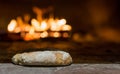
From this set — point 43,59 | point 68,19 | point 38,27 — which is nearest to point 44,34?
point 38,27

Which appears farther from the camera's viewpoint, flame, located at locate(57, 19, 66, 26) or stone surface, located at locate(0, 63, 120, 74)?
flame, located at locate(57, 19, 66, 26)

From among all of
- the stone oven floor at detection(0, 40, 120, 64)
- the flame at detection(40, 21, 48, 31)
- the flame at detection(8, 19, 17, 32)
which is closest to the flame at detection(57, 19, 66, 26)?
the flame at detection(40, 21, 48, 31)

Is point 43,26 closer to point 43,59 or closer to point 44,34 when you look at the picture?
point 44,34

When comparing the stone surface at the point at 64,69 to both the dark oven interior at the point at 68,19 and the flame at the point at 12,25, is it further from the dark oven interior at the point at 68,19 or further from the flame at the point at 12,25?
the flame at the point at 12,25

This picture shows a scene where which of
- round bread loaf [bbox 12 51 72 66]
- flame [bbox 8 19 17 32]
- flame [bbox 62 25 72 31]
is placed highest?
flame [bbox 8 19 17 32]

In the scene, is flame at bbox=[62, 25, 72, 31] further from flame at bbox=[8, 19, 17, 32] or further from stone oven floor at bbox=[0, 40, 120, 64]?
flame at bbox=[8, 19, 17, 32]

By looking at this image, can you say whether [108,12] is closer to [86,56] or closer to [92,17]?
[92,17]
